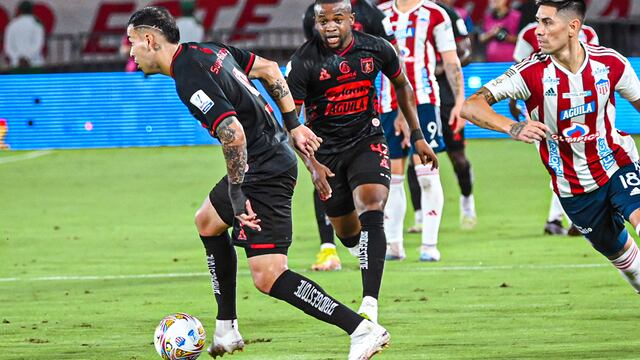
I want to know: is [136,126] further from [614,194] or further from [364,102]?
[614,194]

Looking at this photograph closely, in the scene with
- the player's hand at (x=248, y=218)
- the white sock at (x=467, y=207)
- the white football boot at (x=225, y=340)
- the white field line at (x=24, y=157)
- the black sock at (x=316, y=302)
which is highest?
the player's hand at (x=248, y=218)

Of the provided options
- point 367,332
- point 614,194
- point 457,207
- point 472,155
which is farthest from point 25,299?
point 472,155

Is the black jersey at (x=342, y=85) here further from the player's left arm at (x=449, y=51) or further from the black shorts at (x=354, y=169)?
the player's left arm at (x=449, y=51)

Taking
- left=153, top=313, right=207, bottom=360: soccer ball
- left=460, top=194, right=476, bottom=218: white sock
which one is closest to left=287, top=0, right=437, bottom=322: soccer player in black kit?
left=153, top=313, right=207, bottom=360: soccer ball

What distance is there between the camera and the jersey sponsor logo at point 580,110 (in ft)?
25.8

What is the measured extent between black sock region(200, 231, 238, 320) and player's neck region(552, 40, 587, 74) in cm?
220

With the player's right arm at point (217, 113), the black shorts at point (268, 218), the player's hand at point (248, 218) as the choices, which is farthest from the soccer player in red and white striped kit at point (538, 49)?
→ the player's right arm at point (217, 113)

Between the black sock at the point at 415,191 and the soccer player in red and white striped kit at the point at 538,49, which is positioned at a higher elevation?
the soccer player in red and white striped kit at the point at 538,49

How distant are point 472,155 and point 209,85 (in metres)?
14.3

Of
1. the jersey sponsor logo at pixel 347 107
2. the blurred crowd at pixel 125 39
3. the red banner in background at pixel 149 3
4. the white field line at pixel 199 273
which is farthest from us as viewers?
the red banner in background at pixel 149 3

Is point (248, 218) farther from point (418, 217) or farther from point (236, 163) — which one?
point (418, 217)

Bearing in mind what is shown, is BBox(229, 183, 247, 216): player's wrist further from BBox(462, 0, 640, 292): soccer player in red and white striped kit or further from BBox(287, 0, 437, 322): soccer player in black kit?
BBox(287, 0, 437, 322): soccer player in black kit

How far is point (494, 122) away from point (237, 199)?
158cm

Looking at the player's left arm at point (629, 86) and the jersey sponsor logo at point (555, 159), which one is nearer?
the player's left arm at point (629, 86)
